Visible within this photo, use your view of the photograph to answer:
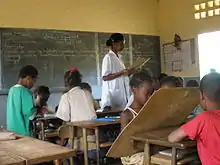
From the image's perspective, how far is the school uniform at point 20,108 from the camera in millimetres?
3664

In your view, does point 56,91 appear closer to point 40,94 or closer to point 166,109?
point 40,94

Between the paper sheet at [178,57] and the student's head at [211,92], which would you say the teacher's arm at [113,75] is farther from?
→ the paper sheet at [178,57]

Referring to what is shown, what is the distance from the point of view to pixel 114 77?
4391 mm

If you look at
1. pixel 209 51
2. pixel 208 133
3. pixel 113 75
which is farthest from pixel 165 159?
pixel 209 51

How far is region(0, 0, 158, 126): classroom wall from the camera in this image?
552cm

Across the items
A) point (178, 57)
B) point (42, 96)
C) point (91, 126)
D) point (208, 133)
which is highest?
point (178, 57)

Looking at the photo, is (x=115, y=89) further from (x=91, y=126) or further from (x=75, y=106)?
(x=91, y=126)

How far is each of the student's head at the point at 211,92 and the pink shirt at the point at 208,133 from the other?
8 cm

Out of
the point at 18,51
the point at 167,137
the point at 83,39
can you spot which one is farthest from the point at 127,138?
the point at 83,39

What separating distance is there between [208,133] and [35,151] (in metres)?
0.94

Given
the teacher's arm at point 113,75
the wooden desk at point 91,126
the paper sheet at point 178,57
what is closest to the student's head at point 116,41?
the teacher's arm at point 113,75

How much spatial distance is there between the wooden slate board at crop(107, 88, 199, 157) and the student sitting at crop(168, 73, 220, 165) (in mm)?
213

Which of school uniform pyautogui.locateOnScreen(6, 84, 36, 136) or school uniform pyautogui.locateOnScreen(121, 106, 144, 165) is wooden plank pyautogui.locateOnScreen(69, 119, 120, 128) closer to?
school uniform pyautogui.locateOnScreen(6, 84, 36, 136)

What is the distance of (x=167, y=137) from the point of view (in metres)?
2.21
